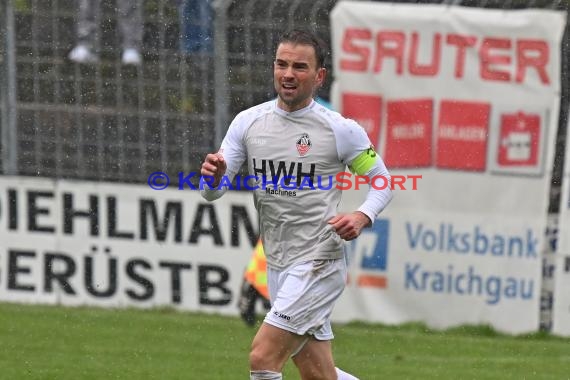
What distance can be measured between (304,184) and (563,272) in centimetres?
477

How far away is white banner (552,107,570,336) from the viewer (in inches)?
436

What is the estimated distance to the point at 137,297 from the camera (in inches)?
464

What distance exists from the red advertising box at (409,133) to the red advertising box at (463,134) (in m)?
0.10

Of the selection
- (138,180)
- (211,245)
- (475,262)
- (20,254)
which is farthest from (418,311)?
(20,254)

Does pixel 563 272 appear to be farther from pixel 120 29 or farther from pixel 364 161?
pixel 364 161

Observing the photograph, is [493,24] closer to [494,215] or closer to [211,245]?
[494,215]

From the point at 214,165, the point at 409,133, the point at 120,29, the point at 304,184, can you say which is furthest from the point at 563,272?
the point at 214,165

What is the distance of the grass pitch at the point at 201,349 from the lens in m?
9.22

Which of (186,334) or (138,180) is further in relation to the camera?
(138,180)

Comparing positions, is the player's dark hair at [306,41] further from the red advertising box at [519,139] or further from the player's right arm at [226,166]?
the red advertising box at [519,139]

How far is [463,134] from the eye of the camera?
11.2 meters

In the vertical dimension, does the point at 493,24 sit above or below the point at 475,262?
above

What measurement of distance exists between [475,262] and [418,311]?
2.01 feet

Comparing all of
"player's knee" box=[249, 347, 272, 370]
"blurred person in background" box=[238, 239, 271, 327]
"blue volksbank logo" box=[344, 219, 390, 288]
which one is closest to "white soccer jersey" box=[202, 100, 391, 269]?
"player's knee" box=[249, 347, 272, 370]
